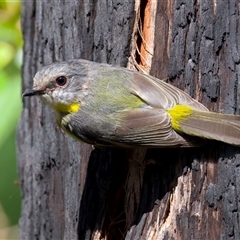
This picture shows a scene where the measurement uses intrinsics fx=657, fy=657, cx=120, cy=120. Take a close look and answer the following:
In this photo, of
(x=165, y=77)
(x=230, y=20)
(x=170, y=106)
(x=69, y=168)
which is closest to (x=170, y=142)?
(x=170, y=106)

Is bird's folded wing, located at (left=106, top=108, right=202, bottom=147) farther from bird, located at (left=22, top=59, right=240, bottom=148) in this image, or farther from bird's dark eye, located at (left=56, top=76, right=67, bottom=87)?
bird's dark eye, located at (left=56, top=76, right=67, bottom=87)

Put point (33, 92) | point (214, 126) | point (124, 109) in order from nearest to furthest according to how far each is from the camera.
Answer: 1. point (214, 126)
2. point (124, 109)
3. point (33, 92)

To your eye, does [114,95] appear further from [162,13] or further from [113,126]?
[162,13]

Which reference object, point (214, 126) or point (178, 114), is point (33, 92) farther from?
point (214, 126)

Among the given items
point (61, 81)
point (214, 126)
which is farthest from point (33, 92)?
point (214, 126)

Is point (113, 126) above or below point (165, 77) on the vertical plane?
below

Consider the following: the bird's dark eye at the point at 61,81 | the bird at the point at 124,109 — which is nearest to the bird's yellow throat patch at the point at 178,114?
the bird at the point at 124,109

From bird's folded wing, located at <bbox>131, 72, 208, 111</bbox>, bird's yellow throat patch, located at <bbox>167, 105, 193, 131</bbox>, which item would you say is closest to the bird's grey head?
bird's folded wing, located at <bbox>131, 72, 208, 111</bbox>
